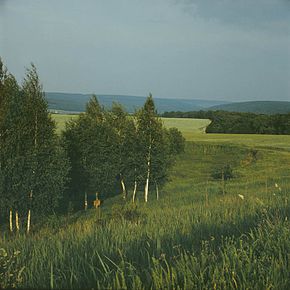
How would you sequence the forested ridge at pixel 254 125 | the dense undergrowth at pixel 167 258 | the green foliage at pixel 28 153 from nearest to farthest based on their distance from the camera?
the dense undergrowth at pixel 167 258 < the green foliage at pixel 28 153 < the forested ridge at pixel 254 125

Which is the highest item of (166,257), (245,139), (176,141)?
(166,257)

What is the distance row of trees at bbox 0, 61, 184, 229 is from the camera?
1109 inches

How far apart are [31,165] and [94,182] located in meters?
9.02

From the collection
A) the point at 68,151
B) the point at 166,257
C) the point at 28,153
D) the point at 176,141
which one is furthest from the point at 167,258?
the point at 176,141

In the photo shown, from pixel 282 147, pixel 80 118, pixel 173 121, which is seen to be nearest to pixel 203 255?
pixel 80 118

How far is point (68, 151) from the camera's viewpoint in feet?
127

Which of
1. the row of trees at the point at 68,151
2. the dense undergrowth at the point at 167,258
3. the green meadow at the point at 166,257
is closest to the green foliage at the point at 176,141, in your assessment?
the row of trees at the point at 68,151

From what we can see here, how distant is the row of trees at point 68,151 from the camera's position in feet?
92.4

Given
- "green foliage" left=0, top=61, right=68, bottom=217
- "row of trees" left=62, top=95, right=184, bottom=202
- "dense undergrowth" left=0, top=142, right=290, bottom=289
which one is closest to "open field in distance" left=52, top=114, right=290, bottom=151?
"row of trees" left=62, top=95, right=184, bottom=202

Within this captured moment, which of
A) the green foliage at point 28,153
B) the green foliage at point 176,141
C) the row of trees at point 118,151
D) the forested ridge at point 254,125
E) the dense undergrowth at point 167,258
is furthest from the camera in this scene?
the forested ridge at point 254,125

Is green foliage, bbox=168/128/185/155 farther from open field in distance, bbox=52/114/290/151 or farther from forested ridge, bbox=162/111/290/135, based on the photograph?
forested ridge, bbox=162/111/290/135

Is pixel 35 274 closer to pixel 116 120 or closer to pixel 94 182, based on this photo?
pixel 94 182

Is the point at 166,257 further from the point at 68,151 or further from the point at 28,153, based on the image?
the point at 68,151

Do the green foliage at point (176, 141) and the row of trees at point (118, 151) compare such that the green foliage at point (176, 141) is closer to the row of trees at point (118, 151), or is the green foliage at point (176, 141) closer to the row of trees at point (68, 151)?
the row of trees at point (68, 151)
